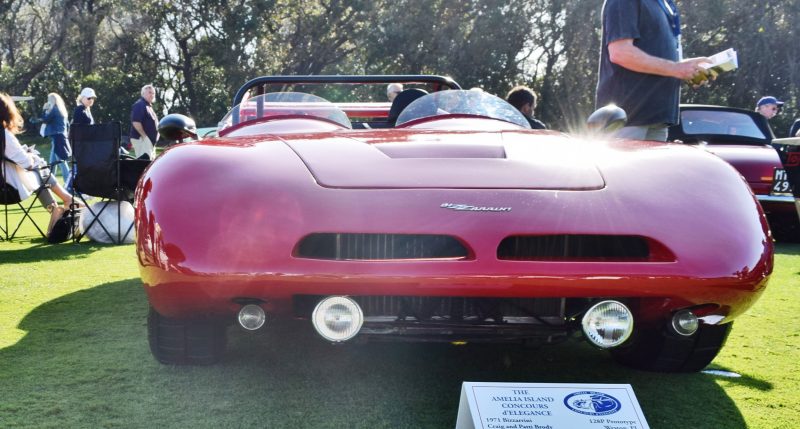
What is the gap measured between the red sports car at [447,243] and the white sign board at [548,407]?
316mm

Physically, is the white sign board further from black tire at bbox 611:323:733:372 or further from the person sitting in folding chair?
the person sitting in folding chair

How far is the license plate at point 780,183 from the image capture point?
7051 millimetres

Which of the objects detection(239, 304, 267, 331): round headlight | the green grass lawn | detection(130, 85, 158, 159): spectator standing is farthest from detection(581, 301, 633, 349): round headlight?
detection(130, 85, 158, 159): spectator standing

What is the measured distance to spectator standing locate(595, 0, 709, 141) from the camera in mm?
3971

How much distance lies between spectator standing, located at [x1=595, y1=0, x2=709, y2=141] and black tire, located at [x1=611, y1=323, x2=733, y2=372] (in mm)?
1627

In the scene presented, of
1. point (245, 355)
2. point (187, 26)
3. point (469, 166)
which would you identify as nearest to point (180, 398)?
point (245, 355)

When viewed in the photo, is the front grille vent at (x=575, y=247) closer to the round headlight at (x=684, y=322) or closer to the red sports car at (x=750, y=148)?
the round headlight at (x=684, y=322)

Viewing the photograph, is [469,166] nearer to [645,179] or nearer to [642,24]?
[645,179]

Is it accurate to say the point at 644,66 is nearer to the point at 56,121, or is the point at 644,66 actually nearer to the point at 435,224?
the point at 435,224

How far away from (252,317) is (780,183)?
247 inches

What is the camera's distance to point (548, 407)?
1.81m

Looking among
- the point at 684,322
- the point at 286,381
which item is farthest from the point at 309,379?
the point at 684,322

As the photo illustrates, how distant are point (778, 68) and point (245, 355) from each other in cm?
2557

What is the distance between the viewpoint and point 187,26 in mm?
31703
